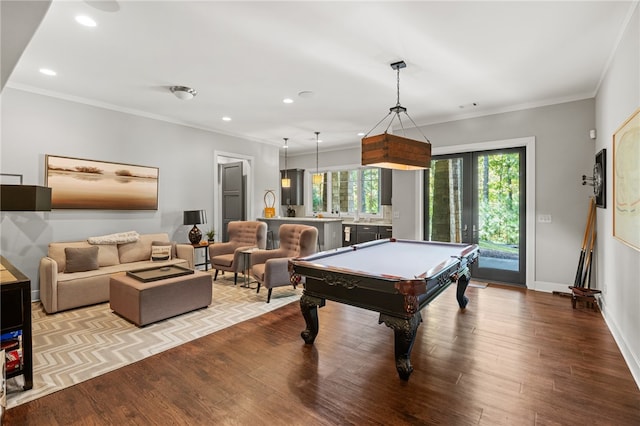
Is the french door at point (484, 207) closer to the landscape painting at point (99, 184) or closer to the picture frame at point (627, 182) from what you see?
the picture frame at point (627, 182)

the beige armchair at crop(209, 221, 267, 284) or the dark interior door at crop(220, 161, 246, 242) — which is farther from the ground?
the dark interior door at crop(220, 161, 246, 242)

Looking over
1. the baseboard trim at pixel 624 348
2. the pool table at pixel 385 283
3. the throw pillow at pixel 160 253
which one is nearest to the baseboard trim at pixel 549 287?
the baseboard trim at pixel 624 348

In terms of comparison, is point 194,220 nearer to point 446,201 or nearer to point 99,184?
point 99,184

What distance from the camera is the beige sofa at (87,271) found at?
3.74 metres

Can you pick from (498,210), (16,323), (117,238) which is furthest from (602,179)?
(117,238)

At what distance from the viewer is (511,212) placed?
5.05 m

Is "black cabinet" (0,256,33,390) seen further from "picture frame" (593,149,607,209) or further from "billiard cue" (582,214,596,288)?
"billiard cue" (582,214,596,288)

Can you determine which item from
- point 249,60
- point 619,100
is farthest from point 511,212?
point 249,60

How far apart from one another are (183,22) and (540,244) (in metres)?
5.34

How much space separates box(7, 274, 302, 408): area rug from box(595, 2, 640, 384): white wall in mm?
3424

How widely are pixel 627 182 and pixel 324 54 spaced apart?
2885 millimetres

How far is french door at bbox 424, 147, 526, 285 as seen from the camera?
502cm

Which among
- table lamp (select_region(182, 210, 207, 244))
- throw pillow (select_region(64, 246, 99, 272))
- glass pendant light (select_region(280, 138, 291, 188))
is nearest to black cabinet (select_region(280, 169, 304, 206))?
glass pendant light (select_region(280, 138, 291, 188))

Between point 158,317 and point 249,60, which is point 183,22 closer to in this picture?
point 249,60
